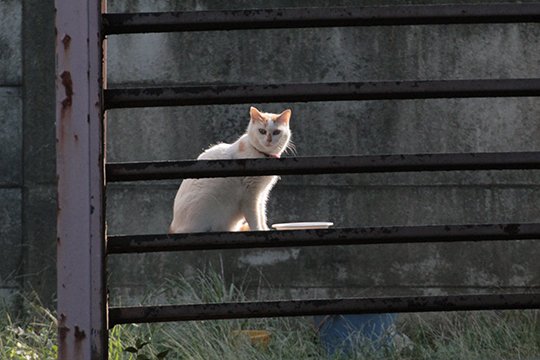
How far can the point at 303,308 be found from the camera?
175 cm

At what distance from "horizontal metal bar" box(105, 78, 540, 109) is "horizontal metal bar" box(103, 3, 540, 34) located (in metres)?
0.11

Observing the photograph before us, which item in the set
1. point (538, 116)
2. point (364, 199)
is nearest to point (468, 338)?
point (364, 199)

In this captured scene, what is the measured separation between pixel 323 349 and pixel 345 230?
109 inches

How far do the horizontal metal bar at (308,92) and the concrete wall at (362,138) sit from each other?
3674mm

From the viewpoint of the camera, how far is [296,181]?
18.1 feet

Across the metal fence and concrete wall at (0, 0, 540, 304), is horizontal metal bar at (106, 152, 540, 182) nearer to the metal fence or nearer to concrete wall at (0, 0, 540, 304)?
the metal fence

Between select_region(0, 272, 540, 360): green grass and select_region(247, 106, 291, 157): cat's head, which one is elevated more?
select_region(247, 106, 291, 157): cat's head

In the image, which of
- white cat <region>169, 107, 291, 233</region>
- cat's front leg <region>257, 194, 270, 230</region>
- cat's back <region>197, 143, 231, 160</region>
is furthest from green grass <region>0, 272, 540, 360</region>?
cat's back <region>197, 143, 231, 160</region>

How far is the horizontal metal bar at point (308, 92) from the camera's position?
174 centimetres

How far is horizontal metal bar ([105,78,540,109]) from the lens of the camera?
1.74 meters

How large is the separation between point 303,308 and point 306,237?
13 centimetres

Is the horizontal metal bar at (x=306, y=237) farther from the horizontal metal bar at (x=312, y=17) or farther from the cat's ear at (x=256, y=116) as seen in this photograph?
the cat's ear at (x=256, y=116)

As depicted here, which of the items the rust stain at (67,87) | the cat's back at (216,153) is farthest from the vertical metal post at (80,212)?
the cat's back at (216,153)

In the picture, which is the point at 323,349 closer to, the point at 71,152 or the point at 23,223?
the point at 23,223
